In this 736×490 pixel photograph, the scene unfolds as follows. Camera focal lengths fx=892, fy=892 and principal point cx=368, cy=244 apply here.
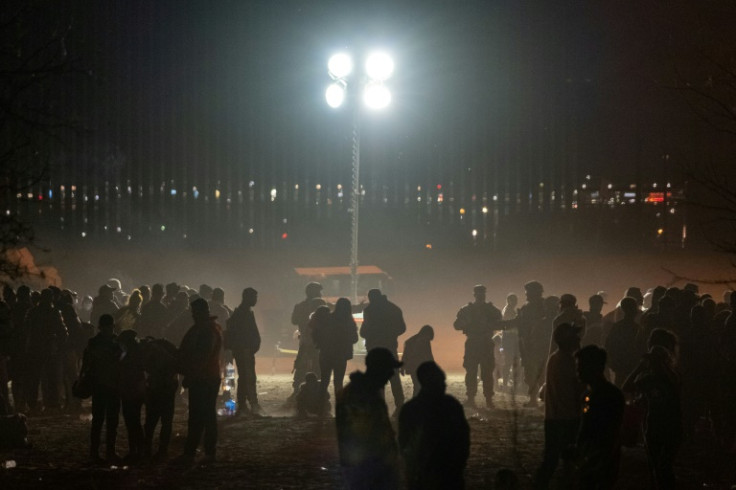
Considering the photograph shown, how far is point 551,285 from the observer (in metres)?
46.2

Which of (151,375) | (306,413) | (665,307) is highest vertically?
(665,307)

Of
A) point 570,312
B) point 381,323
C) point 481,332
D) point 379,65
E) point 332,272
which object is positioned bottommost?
point 481,332

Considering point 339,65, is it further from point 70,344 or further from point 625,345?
point 625,345

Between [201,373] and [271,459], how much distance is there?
139cm

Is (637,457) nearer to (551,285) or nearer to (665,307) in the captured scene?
(665,307)

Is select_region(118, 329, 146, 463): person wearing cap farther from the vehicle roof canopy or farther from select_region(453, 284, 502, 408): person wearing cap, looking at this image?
the vehicle roof canopy

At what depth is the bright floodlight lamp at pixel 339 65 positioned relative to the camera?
18.5 metres

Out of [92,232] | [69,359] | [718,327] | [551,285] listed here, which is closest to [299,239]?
[92,232]

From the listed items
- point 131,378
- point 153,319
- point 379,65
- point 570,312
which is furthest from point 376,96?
point 131,378

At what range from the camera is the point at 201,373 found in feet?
35.3

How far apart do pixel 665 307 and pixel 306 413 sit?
5.85 m

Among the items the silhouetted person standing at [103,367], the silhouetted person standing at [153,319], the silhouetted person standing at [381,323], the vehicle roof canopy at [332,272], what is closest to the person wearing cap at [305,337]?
the silhouetted person standing at [381,323]

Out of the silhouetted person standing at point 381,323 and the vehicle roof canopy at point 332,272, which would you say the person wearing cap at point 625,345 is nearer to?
the silhouetted person standing at point 381,323

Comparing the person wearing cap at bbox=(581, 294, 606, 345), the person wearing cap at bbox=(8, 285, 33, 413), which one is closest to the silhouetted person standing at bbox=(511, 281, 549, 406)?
the person wearing cap at bbox=(581, 294, 606, 345)
